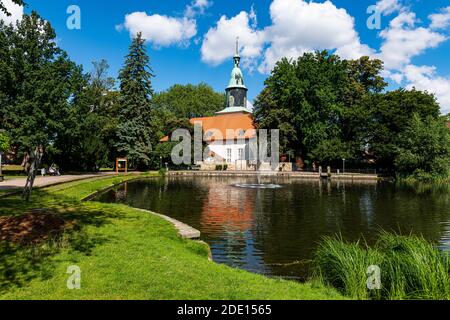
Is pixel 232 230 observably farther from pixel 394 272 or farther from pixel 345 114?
pixel 345 114

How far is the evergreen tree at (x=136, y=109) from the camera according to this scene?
44906 millimetres

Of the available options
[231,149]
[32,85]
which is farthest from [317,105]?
[32,85]

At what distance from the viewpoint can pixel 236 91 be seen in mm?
73562

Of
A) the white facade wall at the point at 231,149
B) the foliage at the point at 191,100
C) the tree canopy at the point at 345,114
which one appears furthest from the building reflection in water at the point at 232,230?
the foliage at the point at 191,100

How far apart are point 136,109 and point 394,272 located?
1692 inches

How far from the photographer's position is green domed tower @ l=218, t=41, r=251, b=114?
2867 inches

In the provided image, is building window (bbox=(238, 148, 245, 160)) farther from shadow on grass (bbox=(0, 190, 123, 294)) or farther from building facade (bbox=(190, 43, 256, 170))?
shadow on grass (bbox=(0, 190, 123, 294))

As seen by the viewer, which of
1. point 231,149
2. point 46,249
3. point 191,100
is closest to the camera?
point 46,249

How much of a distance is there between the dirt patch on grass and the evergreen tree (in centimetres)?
3631

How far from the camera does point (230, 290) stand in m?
5.39

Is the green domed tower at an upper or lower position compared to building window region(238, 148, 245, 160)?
upper

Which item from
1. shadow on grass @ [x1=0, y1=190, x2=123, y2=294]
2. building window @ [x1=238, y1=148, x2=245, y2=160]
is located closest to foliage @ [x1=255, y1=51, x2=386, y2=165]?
building window @ [x1=238, y1=148, x2=245, y2=160]
